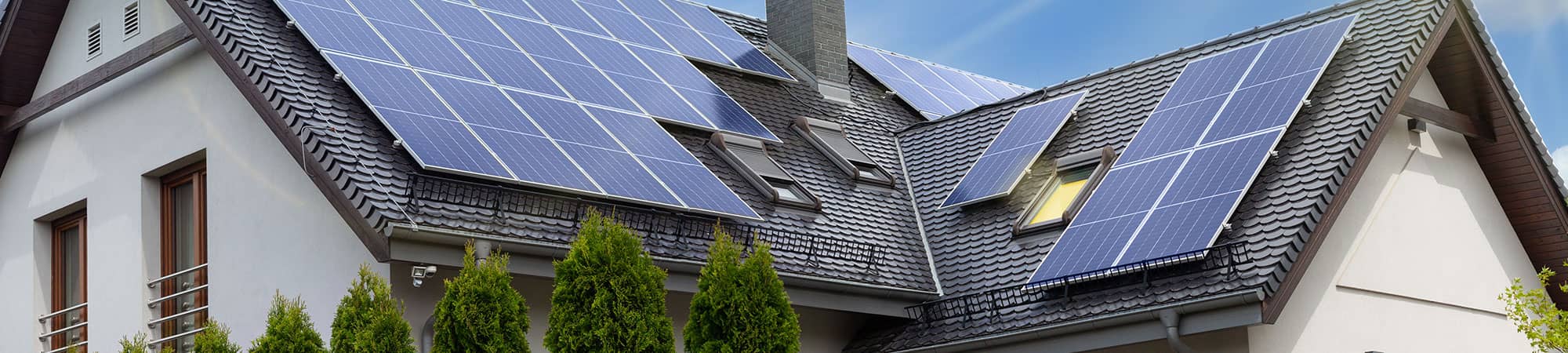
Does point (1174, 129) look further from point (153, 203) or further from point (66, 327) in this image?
point (66, 327)

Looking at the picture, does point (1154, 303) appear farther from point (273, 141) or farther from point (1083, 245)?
point (273, 141)

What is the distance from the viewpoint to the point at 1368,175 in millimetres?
14469

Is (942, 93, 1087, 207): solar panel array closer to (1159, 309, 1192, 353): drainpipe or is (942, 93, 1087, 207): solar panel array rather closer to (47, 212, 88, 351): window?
(1159, 309, 1192, 353): drainpipe

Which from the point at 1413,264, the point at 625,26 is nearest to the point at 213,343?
the point at 625,26

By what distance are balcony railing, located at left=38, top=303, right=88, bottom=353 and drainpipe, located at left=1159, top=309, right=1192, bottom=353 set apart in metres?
→ 9.37

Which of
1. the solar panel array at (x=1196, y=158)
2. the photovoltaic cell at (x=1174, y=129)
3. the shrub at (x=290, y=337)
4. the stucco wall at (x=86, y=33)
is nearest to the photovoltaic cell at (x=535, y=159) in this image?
the shrub at (x=290, y=337)

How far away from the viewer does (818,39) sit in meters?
19.4

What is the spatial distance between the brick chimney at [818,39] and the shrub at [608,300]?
29.9 feet

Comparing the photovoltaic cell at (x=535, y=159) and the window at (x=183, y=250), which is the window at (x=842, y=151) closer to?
the photovoltaic cell at (x=535, y=159)

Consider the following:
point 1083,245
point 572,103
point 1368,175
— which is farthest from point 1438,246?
point 572,103

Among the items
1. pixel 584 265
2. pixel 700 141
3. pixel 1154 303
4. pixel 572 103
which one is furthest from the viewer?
pixel 700 141

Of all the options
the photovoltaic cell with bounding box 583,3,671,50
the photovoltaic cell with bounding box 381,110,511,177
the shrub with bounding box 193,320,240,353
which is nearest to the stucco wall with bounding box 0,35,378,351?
the photovoltaic cell with bounding box 381,110,511,177

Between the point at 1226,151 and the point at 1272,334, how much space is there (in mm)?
1948

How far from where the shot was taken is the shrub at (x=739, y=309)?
9.85 meters
